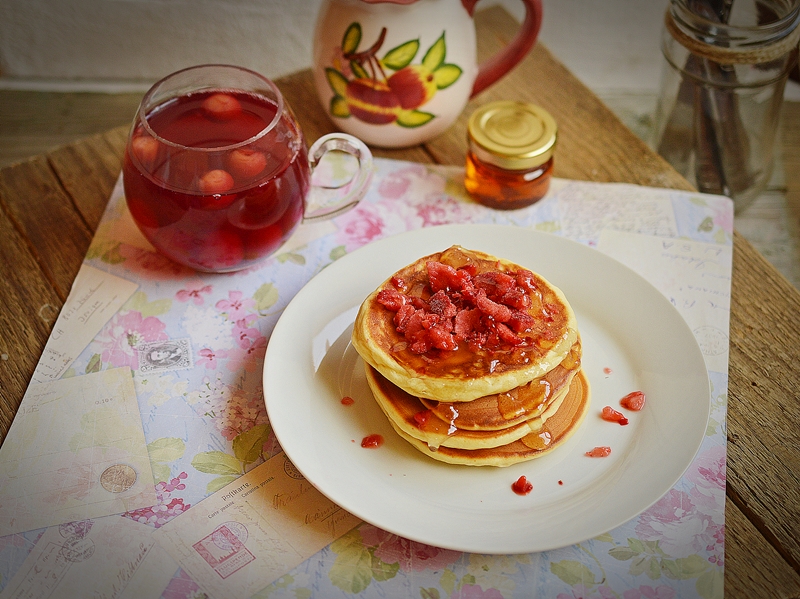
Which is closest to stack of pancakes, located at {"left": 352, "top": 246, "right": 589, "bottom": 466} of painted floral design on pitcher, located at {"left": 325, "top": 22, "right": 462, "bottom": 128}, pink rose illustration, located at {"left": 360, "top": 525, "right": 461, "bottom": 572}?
pink rose illustration, located at {"left": 360, "top": 525, "right": 461, "bottom": 572}

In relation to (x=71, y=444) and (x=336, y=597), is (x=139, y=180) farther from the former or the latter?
(x=336, y=597)

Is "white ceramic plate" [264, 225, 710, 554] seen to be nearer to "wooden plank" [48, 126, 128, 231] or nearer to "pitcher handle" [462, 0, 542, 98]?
"pitcher handle" [462, 0, 542, 98]

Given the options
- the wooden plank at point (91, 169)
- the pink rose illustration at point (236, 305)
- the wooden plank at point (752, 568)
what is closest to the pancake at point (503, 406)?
the wooden plank at point (752, 568)

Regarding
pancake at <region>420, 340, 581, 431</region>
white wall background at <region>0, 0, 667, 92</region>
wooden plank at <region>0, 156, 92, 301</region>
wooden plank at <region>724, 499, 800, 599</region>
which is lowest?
white wall background at <region>0, 0, 667, 92</region>

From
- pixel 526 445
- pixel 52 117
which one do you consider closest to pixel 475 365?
pixel 526 445

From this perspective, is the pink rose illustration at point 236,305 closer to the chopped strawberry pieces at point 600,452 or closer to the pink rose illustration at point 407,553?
the pink rose illustration at point 407,553

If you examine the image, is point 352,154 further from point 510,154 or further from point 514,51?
point 514,51

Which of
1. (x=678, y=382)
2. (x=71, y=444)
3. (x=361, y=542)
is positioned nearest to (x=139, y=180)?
(x=71, y=444)
